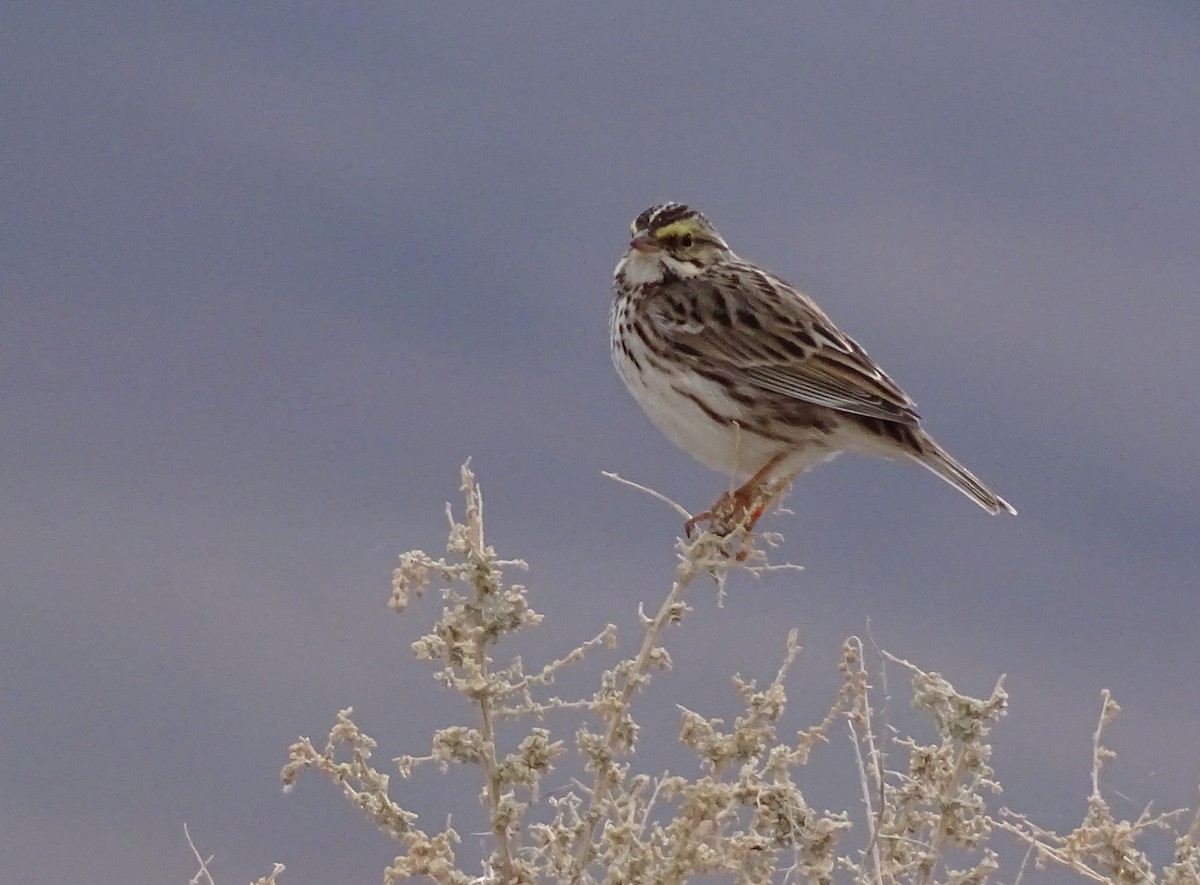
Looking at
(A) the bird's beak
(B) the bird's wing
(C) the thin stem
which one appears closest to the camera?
(C) the thin stem

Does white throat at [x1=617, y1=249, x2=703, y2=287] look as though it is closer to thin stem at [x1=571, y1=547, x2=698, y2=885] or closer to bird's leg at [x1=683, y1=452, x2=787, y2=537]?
bird's leg at [x1=683, y1=452, x2=787, y2=537]

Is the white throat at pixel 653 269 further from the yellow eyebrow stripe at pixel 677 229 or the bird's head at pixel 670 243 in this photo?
the yellow eyebrow stripe at pixel 677 229

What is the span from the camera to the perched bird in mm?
6242

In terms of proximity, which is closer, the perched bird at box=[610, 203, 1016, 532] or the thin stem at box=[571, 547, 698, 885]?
the thin stem at box=[571, 547, 698, 885]

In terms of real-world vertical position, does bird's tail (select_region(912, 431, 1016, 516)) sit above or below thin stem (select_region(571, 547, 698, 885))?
above

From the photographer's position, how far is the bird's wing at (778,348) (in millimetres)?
6387

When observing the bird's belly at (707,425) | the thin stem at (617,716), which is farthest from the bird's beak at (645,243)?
the thin stem at (617,716)

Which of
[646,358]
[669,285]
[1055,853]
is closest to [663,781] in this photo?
[1055,853]

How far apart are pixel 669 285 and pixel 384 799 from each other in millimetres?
3428

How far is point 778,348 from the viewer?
261 inches

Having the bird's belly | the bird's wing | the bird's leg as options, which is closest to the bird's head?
the bird's wing

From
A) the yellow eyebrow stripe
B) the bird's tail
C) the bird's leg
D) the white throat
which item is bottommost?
the bird's leg

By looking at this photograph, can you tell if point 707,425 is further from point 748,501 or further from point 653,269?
point 653,269

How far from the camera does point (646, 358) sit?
6516mm
